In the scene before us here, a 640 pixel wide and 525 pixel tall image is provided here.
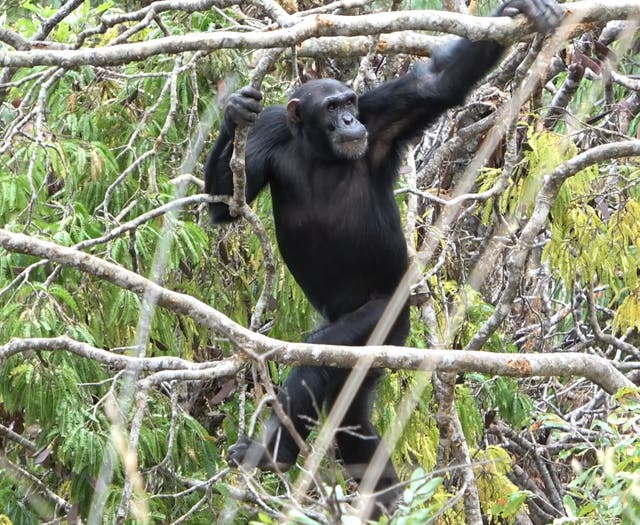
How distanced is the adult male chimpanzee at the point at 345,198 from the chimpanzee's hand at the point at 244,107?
79 centimetres

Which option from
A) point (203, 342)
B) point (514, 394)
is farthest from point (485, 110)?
point (203, 342)

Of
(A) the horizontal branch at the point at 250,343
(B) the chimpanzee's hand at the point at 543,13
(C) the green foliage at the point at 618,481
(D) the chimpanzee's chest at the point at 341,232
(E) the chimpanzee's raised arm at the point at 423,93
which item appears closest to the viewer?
(C) the green foliage at the point at 618,481

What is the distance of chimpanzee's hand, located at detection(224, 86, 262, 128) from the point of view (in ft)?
14.5

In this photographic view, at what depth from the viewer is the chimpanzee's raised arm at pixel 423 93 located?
5.07 metres

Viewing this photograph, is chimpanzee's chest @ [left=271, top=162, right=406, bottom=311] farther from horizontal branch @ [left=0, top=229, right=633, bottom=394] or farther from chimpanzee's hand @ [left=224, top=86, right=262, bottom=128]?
horizontal branch @ [left=0, top=229, right=633, bottom=394]

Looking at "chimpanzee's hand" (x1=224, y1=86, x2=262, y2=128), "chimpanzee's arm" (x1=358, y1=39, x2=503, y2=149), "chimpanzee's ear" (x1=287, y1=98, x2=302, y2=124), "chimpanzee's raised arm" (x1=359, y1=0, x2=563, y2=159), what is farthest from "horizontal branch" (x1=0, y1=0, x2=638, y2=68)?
"chimpanzee's ear" (x1=287, y1=98, x2=302, y2=124)

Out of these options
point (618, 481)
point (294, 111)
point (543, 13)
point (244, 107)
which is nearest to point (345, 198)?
point (294, 111)

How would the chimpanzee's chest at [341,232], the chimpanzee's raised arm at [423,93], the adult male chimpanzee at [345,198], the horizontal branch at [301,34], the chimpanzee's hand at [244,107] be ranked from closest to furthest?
the horizontal branch at [301,34] → the chimpanzee's hand at [244,107] → the chimpanzee's raised arm at [423,93] → the adult male chimpanzee at [345,198] → the chimpanzee's chest at [341,232]

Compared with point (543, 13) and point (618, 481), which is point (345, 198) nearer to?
point (543, 13)

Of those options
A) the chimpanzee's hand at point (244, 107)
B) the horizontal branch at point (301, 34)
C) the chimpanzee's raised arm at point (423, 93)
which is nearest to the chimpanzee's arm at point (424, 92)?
the chimpanzee's raised arm at point (423, 93)

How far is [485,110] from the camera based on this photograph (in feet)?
24.5

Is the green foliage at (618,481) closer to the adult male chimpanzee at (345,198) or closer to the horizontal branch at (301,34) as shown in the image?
the horizontal branch at (301,34)

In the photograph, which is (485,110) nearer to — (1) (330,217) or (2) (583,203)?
(2) (583,203)

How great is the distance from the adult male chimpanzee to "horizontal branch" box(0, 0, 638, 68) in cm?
101
